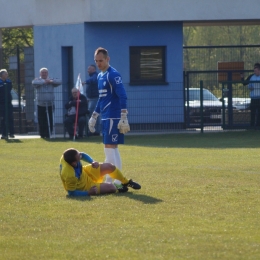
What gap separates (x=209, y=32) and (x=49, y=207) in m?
49.4

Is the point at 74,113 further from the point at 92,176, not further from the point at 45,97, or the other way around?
→ the point at 92,176

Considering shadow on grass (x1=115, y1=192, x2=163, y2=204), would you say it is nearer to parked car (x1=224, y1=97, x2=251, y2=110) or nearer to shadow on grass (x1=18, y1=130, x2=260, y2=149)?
shadow on grass (x1=18, y1=130, x2=260, y2=149)

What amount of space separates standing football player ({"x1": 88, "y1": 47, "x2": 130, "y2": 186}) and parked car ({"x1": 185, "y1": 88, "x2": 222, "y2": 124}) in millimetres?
13026

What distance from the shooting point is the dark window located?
24281mm

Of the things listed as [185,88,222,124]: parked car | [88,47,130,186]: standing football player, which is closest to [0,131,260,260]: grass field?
[88,47,130,186]: standing football player

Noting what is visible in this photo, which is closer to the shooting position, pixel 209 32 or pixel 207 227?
pixel 207 227

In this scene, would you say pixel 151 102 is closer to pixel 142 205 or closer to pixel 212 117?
pixel 212 117

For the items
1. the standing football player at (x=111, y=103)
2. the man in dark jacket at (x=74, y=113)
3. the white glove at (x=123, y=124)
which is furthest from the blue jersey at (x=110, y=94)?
the man in dark jacket at (x=74, y=113)

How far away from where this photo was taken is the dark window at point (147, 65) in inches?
956

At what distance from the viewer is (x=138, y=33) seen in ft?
79.0

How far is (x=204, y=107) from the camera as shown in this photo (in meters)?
Answer: 23.6

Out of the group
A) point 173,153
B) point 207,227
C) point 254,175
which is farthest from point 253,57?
point 207,227

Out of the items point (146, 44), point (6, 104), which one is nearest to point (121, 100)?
point (6, 104)

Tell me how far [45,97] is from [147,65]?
163 inches
